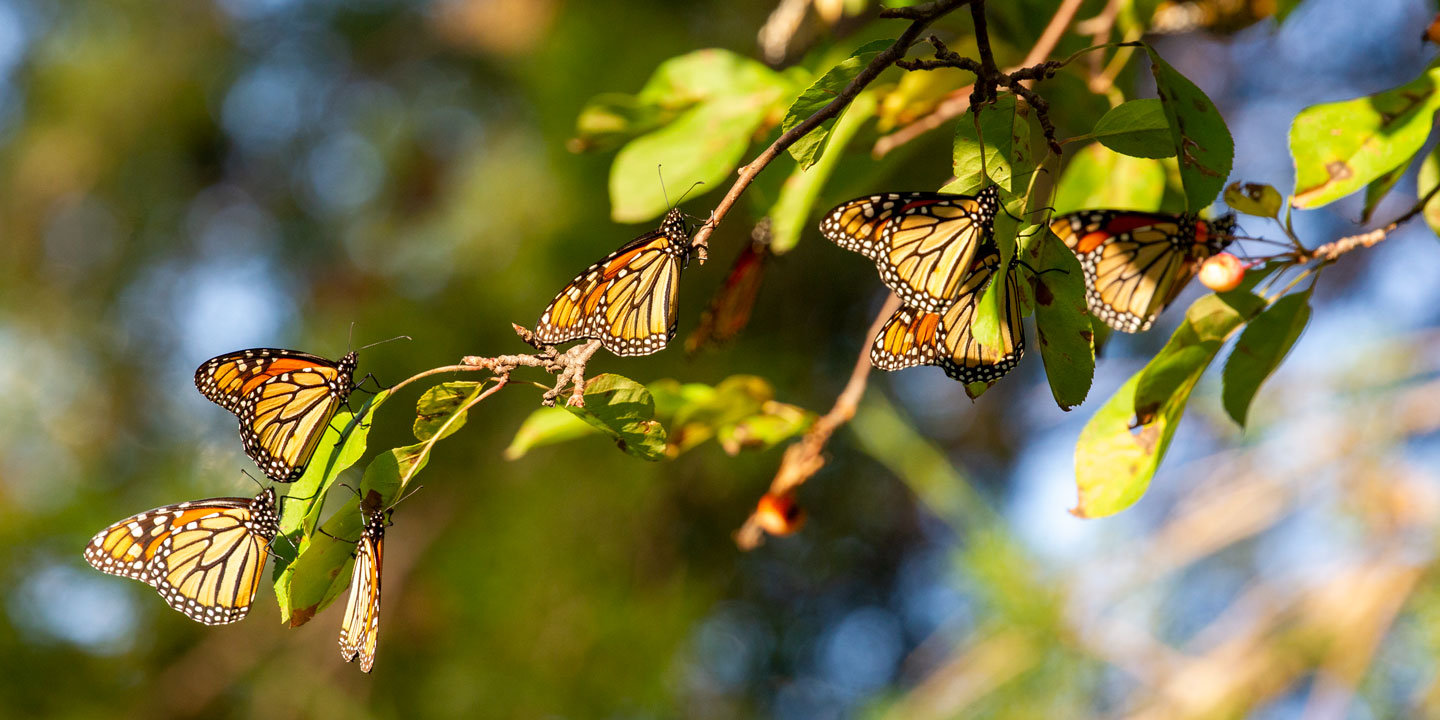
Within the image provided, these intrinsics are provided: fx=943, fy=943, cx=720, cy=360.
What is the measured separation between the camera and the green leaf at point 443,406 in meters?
0.63

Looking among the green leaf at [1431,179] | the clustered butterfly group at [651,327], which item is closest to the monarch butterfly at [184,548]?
the clustered butterfly group at [651,327]

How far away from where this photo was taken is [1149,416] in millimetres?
704

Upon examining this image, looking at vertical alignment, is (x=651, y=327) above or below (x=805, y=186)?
below

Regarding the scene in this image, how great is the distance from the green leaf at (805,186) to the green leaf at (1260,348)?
43 centimetres

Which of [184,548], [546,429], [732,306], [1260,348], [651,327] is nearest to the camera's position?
[1260,348]

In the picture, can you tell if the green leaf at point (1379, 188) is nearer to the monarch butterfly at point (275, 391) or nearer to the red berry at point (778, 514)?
the red berry at point (778, 514)

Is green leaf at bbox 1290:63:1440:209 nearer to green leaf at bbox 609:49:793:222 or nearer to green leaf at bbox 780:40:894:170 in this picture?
green leaf at bbox 780:40:894:170

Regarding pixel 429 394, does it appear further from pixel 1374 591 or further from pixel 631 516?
pixel 631 516

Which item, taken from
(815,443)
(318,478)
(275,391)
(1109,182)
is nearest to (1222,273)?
(1109,182)

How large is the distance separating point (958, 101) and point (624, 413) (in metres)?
0.60

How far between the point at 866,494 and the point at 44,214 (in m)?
3.50

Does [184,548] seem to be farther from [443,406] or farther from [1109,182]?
[1109,182]

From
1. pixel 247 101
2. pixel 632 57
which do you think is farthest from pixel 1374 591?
pixel 247 101

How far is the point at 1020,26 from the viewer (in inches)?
41.1
